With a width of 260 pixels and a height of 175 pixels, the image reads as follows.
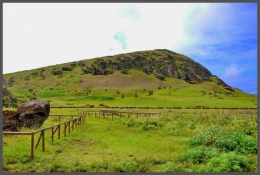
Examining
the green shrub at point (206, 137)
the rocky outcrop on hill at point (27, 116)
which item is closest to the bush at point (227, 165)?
the green shrub at point (206, 137)

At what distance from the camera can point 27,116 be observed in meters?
26.7

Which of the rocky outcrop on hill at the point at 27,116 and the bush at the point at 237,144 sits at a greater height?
the rocky outcrop on hill at the point at 27,116

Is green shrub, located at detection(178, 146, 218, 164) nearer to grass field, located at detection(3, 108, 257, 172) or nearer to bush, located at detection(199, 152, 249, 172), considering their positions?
grass field, located at detection(3, 108, 257, 172)

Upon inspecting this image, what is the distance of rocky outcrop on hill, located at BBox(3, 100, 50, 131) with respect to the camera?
24.6 metres

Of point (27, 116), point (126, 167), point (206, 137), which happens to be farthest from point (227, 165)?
point (27, 116)

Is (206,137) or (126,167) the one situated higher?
(206,137)

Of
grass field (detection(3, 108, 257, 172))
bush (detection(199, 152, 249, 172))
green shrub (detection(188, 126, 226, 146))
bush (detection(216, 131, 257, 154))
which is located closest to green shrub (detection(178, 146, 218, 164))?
grass field (detection(3, 108, 257, 172))

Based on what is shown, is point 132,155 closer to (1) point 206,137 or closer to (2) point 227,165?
(2) point 227,165

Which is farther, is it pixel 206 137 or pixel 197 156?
pixel 206 137

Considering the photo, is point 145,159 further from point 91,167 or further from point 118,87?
point 118,87

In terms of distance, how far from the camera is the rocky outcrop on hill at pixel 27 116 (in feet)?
80.8

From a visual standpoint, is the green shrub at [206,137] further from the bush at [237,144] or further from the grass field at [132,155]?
the bush at [237,144]

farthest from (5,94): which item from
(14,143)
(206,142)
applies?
(206,142)

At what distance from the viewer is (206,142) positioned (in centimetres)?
1794
